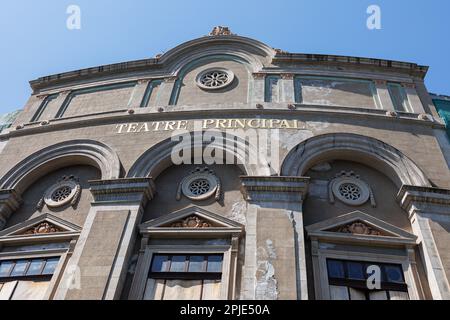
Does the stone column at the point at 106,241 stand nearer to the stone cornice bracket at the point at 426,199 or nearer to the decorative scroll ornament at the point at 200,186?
the decorative scroll ornament at the point at 200,186

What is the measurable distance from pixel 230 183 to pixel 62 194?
19.0 ft

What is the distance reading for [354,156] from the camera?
534 inches

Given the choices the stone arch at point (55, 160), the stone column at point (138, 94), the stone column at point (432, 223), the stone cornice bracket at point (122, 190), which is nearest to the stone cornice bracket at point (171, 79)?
the stone column at point (138, 94)

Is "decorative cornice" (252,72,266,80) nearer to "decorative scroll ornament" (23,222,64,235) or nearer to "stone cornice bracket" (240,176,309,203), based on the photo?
"stone cornice bracket" (240,176,309,203)

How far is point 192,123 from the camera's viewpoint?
14.9 metres

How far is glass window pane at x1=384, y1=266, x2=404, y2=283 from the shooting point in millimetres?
10598

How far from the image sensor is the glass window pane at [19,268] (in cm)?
1178

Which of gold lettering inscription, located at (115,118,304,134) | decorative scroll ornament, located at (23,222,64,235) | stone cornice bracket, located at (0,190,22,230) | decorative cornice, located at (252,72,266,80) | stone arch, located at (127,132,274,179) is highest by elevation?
decorative cornice, located at (252,72,266,80)

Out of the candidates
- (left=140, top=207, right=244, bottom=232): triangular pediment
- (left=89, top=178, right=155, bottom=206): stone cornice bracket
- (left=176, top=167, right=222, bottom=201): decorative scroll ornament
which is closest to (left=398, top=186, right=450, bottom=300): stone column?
(left=140, top=207, right=244, bottom=232): triangular pediment

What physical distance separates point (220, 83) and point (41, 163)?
25.0ft

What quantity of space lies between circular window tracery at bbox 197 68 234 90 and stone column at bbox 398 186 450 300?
325 inches
